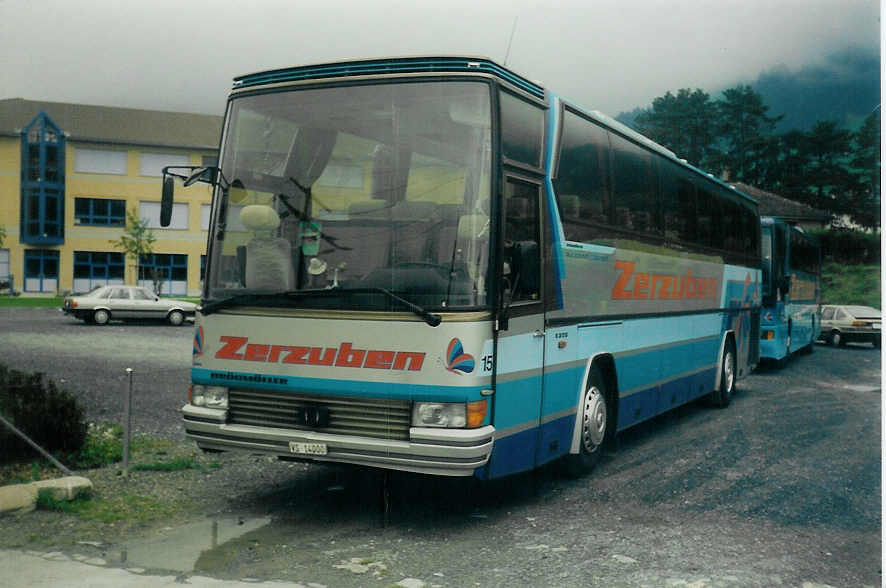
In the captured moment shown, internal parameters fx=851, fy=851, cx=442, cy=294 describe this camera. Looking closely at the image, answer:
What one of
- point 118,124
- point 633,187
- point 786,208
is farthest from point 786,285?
point 118,124

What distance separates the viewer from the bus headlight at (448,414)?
5.55 m

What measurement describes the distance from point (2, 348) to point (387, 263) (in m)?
6.93

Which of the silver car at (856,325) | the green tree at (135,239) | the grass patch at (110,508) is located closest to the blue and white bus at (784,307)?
the silver car at (856,325)

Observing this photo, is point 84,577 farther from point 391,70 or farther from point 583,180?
point 583,180

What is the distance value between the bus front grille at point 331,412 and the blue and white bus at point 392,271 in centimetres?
1

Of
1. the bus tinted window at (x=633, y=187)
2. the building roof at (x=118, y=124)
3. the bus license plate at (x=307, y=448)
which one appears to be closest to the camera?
the bus license plate at (x=307, y=448)

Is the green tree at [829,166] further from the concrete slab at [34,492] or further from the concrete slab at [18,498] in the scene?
the concrete slab at [18,498]

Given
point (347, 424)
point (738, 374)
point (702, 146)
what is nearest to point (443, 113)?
point (347, 424)

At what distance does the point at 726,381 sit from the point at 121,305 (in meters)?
9.28

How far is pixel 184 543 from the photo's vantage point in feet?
18.7

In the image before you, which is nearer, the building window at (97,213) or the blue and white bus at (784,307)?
the building window at (97,213)

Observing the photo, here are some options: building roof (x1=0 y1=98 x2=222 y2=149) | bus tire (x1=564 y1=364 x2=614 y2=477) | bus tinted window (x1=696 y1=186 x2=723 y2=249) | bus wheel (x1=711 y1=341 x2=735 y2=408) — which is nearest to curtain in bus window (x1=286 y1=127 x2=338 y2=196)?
building roof (x1=0 y1=98 x2=222 y2=149)

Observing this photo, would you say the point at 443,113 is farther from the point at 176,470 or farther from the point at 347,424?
the point at 176,470

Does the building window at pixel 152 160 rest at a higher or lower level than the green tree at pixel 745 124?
lower
